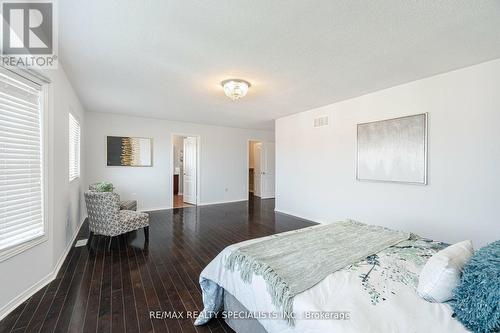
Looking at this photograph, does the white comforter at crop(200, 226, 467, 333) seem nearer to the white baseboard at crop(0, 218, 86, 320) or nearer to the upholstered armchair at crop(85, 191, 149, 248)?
the white baseboard at crop(0, 218, 86, 320)

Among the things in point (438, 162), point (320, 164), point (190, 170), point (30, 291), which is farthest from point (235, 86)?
point (190, 170)

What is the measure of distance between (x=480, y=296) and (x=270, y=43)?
229 cm

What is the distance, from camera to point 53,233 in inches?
95.3

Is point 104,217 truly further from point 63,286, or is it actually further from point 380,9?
point 380,9

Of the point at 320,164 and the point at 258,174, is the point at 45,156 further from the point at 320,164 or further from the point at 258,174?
the point at 258,174

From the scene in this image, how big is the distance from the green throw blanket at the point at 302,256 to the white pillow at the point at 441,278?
16.8 inches

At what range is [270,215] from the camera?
5375 millimetres

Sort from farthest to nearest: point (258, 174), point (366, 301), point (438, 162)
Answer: point (258, 174) → point (438, 162) → point (366, 301)

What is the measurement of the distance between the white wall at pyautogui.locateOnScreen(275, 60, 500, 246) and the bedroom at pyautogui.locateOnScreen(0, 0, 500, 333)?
18 millimetres

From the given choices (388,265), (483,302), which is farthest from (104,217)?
(483,302)

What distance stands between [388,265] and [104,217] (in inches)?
141

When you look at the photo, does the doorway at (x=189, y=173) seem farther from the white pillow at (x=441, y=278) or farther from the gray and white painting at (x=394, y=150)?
the white pillow at (x=441, y=278)

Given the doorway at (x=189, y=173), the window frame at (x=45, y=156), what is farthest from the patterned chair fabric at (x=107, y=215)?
the doorway at (x=189, y=173)

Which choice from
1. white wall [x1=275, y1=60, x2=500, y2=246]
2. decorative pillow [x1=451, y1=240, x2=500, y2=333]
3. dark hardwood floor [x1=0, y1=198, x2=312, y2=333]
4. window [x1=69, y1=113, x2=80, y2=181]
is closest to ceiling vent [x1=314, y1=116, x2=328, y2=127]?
white wall [x1=275, y1=60, x2=500, y2=246]
